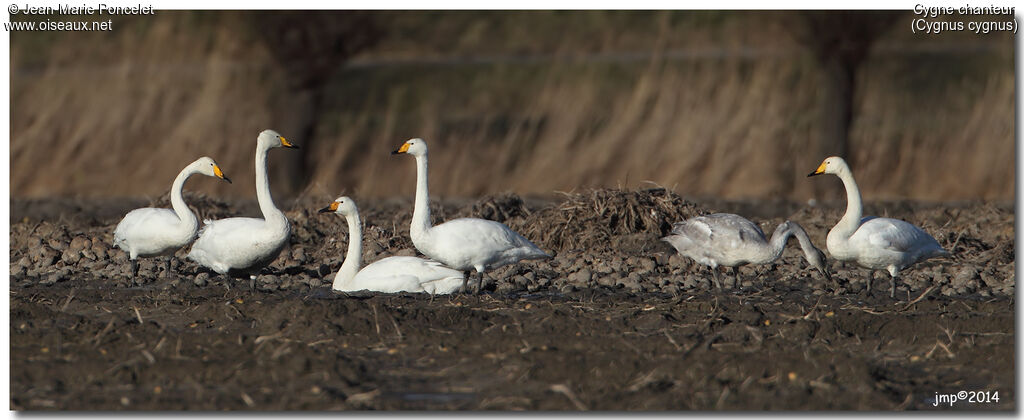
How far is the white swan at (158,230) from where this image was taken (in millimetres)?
10922

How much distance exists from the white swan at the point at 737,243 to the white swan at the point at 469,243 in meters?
1.22

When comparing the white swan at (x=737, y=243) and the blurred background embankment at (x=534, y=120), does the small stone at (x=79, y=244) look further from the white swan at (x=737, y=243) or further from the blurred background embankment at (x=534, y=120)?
the white swan at (x=737, y=243)

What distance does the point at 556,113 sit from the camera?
66.0 ft

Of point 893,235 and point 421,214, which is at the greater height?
point 421,214

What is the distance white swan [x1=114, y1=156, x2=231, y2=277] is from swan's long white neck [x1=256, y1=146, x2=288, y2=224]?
339 mm

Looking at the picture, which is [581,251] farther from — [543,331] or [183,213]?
[543,331]

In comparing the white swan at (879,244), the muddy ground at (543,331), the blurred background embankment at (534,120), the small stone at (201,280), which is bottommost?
the muddy ground at (543,331)

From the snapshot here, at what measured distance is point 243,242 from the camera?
34.2 ft

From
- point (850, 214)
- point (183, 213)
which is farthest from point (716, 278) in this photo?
point (183, 213)

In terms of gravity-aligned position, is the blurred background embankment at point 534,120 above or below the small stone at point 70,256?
above

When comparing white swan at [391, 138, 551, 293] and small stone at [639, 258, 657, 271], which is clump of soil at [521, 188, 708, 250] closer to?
small stone at [639, 258, 657, 271]

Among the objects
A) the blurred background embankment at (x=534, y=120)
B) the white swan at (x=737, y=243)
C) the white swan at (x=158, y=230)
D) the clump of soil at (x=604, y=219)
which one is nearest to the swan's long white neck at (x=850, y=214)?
the white swan at (x=737, y=243)

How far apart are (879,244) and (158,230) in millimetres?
5267

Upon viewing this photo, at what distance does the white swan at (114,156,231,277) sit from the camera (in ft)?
35.8
